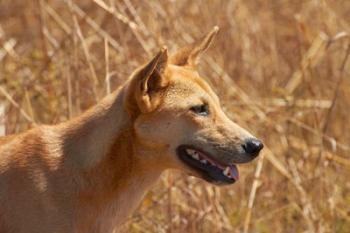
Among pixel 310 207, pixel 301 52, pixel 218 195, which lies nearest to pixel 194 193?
pixel 218 195

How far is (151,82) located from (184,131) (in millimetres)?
297

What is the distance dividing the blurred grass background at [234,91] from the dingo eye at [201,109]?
5.05 feet

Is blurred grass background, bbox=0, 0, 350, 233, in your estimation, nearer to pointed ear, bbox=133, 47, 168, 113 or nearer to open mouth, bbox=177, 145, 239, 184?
open mouth, bbox=177, 145, 239, 184

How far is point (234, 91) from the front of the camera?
27.3 feet

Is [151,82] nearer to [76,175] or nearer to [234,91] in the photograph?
[76,175]

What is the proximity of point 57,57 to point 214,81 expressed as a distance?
121cm

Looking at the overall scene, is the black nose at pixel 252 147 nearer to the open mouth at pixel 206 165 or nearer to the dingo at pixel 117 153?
the dingo at pixel 117 153

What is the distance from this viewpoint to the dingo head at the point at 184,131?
18.8 ft

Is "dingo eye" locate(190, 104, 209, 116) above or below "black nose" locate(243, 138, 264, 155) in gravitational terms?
above

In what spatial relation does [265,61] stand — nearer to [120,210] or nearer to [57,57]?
[57,57]

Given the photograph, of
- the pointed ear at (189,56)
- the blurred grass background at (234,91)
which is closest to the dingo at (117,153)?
the pointed ear at (189,56)

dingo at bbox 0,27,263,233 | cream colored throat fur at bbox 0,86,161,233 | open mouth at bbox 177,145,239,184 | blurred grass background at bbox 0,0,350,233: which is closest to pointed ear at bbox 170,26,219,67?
dingo at bbox 0,27,263,233

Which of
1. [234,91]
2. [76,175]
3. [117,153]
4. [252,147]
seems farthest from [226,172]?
[234,91]

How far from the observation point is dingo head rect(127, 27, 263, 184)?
225 inches
